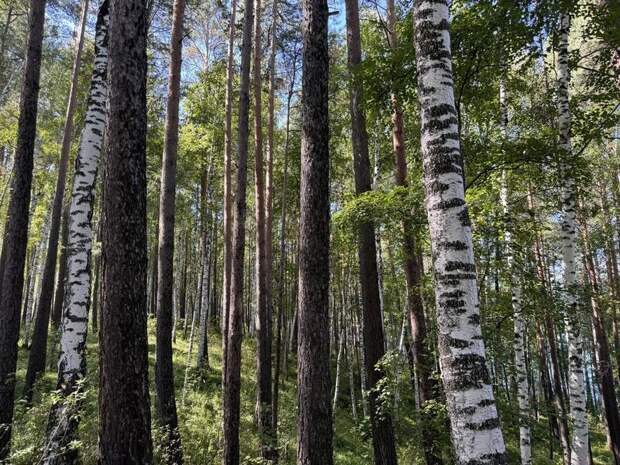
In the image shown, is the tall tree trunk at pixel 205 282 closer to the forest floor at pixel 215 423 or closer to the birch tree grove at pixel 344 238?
the birch tree grove at pixel 344 238

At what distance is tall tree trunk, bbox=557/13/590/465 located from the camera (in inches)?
261

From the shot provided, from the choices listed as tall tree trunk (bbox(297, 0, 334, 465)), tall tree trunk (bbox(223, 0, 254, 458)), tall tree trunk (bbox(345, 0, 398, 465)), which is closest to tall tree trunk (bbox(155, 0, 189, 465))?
tall tree trunk (bbox(223, 0, 254, 458))

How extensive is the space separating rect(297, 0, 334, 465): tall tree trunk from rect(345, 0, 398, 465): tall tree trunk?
5.04 ft

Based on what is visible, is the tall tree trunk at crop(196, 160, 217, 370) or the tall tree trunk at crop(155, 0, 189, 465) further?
the tall tree trunk at crop(196, 160, 217, 370)

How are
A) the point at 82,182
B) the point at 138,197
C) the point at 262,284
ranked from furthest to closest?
the point at 262,284
the point at 82,182
the point at 138,197

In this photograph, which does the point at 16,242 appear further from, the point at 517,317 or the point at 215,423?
the point at 517,317

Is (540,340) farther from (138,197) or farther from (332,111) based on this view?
(138,197)

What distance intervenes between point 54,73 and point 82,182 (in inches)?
679

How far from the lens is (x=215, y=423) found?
1088 cm

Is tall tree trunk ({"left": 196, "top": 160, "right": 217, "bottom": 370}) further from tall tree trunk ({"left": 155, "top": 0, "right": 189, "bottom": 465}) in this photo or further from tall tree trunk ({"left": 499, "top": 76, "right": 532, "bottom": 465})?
tall tree trunk ({"left": 499, "top": 76, "right": 532, "bottom": 465})

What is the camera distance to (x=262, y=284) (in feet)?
34.3

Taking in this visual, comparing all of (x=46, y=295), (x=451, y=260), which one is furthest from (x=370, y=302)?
(x=46, y=295)

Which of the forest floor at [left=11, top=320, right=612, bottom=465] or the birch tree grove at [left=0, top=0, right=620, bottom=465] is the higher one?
the birch tree grove at [left=0, top=0, right=620, bottom=465]

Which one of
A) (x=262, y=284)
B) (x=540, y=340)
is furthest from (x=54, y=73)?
(x=540, y=340)
